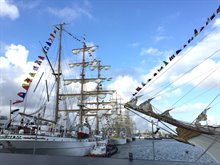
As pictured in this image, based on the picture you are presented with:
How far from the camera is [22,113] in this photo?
3225cm

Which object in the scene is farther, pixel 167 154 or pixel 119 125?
pixel 119 125

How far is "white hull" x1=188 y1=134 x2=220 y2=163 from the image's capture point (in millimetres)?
14184

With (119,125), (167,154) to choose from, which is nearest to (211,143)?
(167,154)

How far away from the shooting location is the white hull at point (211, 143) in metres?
14.2

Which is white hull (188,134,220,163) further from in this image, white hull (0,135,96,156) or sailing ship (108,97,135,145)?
sailing ship (108,97,135,145)

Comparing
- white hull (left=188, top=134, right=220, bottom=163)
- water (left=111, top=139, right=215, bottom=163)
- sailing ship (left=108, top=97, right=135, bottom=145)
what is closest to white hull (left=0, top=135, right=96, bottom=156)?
water (left=111, top=139, right=215, bottom=163)

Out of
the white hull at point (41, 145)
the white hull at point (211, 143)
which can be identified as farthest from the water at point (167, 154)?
the white hull at point (41, 145)

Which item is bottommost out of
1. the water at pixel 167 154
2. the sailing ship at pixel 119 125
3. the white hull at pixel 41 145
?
the water at pixel 167 154

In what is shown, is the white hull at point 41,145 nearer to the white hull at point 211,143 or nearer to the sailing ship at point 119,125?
the white hull at point 211,143

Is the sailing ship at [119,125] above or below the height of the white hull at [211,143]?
above

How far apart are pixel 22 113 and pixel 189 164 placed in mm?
26957

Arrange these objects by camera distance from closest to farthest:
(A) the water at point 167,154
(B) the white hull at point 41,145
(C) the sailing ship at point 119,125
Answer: (B) the white hull at point 41,145 < (A) the water at point 167,154 < (C) the sailing ship at point 119,125

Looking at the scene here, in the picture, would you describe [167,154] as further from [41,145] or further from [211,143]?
[211,143]

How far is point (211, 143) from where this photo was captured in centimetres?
1438
